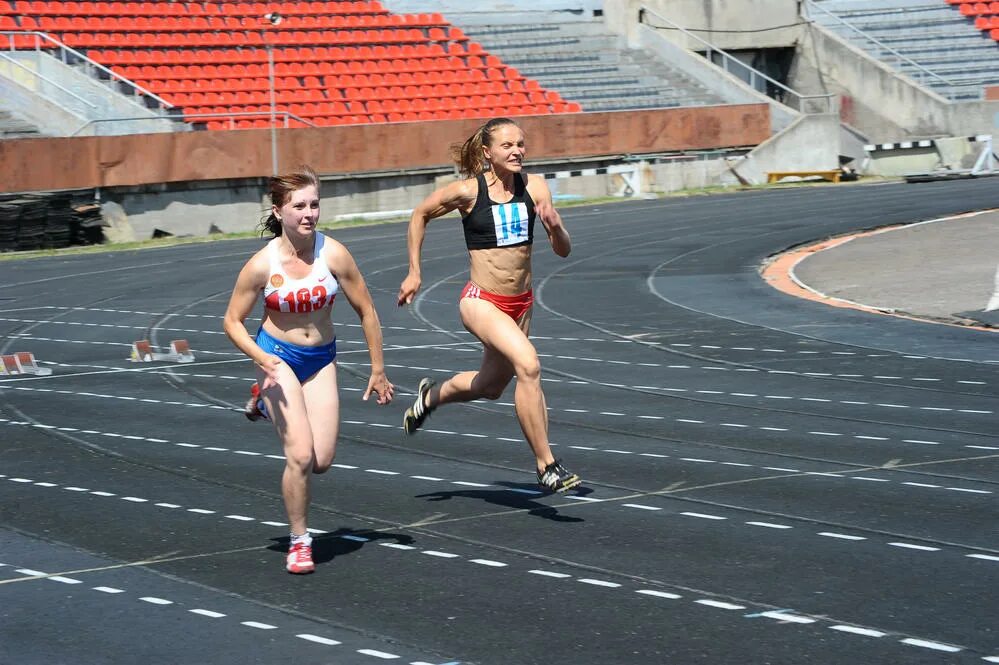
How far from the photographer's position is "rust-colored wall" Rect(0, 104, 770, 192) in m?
32.3

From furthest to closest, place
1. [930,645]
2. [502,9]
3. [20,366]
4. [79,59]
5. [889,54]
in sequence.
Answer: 1. [889,54]
2. [502,9]
3. [79,59]
4. [20,366]
5. [930,645]

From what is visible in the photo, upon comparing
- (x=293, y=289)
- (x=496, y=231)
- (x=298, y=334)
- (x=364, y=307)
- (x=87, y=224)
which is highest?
(x=496, y=231)

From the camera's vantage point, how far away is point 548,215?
8648mm

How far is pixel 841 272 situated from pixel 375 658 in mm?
17624

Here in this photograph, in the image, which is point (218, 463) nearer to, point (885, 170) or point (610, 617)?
point (610, 617)

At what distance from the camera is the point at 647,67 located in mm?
48938

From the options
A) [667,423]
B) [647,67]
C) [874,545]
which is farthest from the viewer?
[647,67]

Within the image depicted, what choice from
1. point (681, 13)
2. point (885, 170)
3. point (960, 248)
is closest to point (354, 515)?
point (960, 248)

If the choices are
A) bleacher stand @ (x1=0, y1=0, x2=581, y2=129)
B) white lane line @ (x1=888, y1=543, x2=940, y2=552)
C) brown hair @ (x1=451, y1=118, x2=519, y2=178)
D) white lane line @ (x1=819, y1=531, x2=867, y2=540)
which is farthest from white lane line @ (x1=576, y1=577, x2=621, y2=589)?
bleacher stand @ (x1=0, y1=0, x2=581, y2=129)

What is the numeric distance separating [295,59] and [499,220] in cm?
3347

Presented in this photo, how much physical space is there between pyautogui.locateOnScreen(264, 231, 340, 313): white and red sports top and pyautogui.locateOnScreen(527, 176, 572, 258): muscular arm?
154cm

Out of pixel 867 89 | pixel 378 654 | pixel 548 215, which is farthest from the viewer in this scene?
pixel 867 89

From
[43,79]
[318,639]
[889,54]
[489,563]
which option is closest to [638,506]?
[489,563]

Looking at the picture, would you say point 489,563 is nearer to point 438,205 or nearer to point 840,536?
point 840,536
